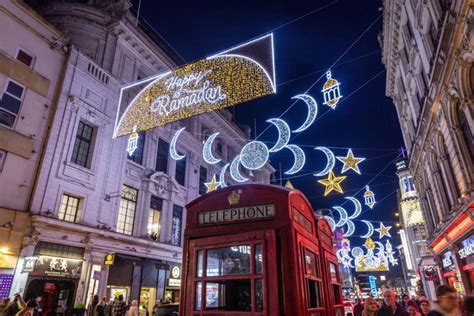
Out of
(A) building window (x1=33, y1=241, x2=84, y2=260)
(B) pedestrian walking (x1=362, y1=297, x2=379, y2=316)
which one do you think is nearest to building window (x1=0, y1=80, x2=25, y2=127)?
(A) building window (x1=33, y1=241, x2=84, y2=260)

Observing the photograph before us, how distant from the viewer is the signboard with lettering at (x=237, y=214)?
4.71 metres

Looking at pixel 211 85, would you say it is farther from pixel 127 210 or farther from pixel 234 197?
pixel 127 210

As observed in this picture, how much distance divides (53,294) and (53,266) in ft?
3.78

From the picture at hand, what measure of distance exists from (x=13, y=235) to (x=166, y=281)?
31.9ft

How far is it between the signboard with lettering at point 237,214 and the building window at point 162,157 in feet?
57.7

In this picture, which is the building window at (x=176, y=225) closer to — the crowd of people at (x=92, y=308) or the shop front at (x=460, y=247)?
the crowd of people at (x=92, y=308)

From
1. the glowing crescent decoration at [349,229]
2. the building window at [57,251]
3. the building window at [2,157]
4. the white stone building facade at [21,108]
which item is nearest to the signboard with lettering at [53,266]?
the building window at [57,251]

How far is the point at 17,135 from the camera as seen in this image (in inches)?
550

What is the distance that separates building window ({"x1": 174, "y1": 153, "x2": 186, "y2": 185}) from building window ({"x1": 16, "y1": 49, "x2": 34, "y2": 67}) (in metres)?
11.6

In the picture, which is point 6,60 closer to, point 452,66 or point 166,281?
point 166,281

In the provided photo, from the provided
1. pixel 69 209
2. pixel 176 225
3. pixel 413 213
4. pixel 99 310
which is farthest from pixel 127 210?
pixel 413 213

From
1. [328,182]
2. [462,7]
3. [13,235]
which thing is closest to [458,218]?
[328,182]

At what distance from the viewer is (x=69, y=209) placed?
1557 cm

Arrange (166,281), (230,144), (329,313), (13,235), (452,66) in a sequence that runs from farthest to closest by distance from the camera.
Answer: (230,144), (166,281), (13,235), (452,66), (329,313)
